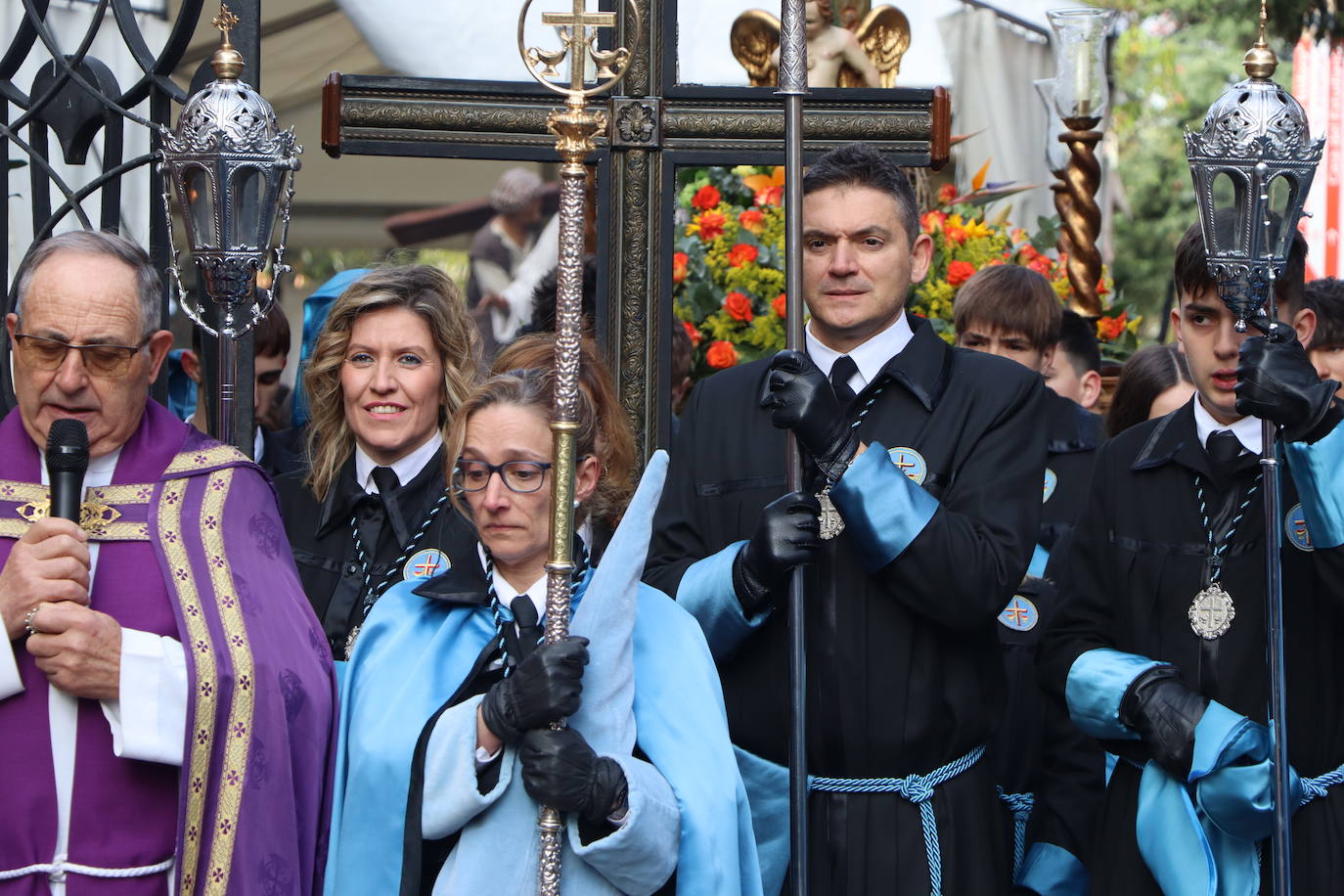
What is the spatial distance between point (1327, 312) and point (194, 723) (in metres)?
3.14

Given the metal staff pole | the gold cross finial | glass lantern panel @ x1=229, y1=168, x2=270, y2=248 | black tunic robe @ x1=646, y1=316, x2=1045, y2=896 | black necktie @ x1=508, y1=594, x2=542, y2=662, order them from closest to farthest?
black necktie @ x1=508, y1=594, x2=542, y2=662, the metal staff pole, black tunic robe @ x1=646, y1=316, x2=1045, y2=896, glass lantern panel @ x1=229, y1=168, x2=270, y2=248, the gold cross finial

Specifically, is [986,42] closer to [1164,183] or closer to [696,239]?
[696,239]

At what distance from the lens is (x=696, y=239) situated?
6000 mm

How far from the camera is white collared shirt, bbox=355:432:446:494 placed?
4215 millimetres

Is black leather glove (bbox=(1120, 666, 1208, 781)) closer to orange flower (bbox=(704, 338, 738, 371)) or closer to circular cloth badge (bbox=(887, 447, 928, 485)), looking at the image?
circular cloth badge (bbox=(887, 447, 928, 485))

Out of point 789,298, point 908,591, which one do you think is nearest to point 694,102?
point 789,298

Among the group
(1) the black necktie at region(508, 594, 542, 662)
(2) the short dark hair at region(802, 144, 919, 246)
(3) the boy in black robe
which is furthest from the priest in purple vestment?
(3) the boy in black robe

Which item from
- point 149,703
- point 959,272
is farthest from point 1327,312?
point 149,703

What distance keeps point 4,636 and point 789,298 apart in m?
1.51

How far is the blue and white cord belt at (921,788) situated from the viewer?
12.5 ft

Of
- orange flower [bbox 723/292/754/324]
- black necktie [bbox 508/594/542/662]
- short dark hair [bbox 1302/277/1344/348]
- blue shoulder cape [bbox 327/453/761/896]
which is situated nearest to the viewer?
blue shoulder cape [bbox 327/453/761/896]

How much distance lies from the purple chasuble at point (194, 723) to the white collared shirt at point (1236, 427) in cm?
177

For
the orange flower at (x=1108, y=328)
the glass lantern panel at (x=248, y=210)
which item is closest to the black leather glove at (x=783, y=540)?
the glass lantern panel at (x=248, y=210)

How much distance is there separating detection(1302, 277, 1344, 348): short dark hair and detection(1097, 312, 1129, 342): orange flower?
1.73 meters
